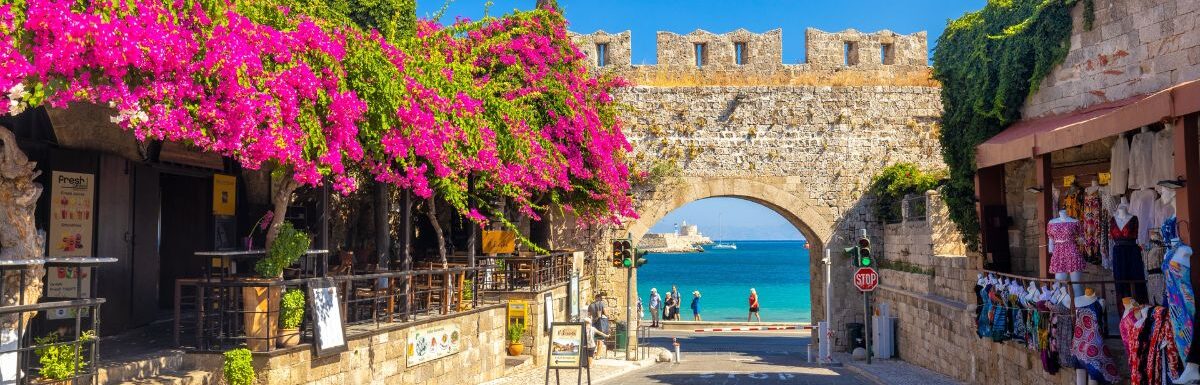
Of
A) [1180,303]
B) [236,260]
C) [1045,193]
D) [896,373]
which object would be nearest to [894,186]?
[896,373]

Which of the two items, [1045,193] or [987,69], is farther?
[987,69]

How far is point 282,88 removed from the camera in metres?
8.31

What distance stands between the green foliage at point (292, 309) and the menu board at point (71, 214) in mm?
2394

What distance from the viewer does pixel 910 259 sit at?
19188mm

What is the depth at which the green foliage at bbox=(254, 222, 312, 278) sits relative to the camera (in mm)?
8859

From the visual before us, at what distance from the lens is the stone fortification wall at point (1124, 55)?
10.2m

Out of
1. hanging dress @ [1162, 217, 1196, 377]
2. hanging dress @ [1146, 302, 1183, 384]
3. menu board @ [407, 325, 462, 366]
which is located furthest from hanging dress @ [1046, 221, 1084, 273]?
menu board @ [407, 325, 462, 366]

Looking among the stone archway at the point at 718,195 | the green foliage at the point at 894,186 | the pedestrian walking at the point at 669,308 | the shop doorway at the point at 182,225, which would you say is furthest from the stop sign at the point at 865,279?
the pedestrian walking at the point at 669,308

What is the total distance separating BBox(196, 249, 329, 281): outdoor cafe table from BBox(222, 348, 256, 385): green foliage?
28.6 inches

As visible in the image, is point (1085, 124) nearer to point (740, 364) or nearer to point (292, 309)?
point (292, 309)

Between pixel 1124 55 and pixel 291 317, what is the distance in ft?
30.6

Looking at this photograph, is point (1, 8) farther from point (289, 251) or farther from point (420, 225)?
point (420, 225)

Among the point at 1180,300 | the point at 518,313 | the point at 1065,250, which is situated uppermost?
the point at 1065,250

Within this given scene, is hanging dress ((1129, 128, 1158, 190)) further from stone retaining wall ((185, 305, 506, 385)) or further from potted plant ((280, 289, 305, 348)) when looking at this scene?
potted plant ((280, 289, 305, 348))
